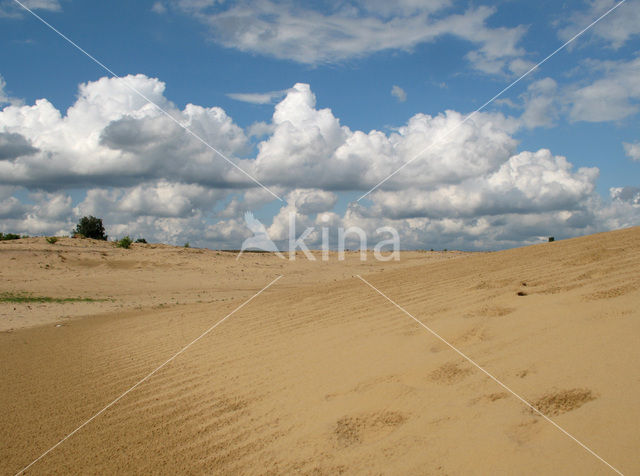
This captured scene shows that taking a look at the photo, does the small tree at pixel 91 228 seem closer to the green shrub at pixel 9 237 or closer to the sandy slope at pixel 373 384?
the green shrub at pixel 9 237

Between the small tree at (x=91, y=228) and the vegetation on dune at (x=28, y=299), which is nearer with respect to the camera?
the vegetation on dune at (x=28, y=299)

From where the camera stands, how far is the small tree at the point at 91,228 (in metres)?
37.5

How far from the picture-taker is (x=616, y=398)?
11.4 feet

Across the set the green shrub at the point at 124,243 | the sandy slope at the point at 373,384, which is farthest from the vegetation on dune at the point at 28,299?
the green shrub at the point at 124,243

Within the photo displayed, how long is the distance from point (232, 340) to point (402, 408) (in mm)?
4734

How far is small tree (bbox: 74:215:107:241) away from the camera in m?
37.5

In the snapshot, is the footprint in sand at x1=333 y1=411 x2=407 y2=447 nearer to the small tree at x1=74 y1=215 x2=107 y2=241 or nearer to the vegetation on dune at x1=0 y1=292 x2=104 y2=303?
the vegetation on dune at x1=0 y1=292 x2=104 y2=303

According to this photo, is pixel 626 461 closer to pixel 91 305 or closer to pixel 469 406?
pixel 469 406

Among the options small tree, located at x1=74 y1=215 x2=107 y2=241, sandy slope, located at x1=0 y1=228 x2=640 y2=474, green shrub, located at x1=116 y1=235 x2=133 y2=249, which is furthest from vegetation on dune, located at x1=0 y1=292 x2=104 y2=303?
small tree, located at x1=74 y1=215 x2=107 y2=241

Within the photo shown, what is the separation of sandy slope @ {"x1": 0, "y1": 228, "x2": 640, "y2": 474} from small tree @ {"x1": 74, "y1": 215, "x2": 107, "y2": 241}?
30125 millimetres

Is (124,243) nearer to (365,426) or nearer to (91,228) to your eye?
(91,228)

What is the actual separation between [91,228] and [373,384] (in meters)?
37.9

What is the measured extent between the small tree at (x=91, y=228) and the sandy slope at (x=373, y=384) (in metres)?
30.1

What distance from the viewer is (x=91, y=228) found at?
1489 inches
